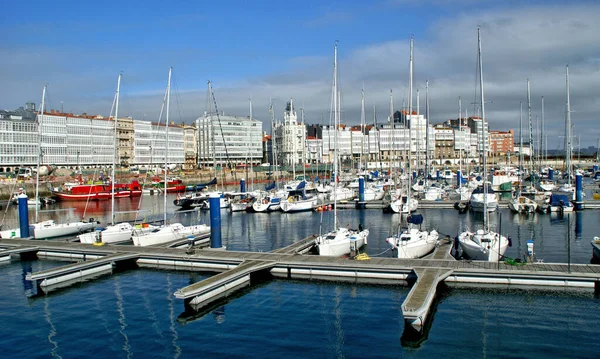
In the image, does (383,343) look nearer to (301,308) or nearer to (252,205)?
(301,308)

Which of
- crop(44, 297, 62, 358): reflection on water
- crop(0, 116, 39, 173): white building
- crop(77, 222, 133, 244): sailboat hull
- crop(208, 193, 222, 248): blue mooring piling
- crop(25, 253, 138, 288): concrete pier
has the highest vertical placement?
crop(0, 116, 39, 173): white building

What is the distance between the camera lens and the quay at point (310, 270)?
2472cm

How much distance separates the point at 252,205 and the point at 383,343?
47190 mm

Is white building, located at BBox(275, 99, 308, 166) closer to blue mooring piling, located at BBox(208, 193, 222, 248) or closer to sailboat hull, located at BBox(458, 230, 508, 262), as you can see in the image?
blue mooring piling, located at BBox(208, 193, 222, 248)

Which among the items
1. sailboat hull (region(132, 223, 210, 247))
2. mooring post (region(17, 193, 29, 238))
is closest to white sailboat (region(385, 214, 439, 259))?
sailboat hull (region(132, 223, 210, 247))

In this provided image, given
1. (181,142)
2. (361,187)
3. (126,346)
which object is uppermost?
(181,142)

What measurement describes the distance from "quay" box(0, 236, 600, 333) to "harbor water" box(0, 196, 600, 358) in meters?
0.69

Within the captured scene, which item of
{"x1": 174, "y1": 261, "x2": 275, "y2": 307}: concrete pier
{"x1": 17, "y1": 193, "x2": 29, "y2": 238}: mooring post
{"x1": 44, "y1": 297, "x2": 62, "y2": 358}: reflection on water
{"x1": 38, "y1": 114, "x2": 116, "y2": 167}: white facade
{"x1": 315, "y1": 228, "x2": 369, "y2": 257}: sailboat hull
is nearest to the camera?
{"x1": 44, "y1": 297, "x2": 62, "y2": 358}: reflection on water

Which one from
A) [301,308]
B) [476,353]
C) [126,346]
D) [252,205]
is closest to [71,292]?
[126,346]

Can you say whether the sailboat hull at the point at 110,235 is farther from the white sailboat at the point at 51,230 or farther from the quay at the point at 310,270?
the white sailboat at the point at 51,230

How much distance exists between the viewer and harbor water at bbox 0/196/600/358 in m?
19.6

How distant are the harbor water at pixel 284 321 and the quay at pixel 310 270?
693 millimetres

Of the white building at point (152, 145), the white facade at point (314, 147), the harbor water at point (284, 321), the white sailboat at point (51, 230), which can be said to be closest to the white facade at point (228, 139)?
the white building at point (152, 145)

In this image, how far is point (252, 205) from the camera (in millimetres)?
66125
